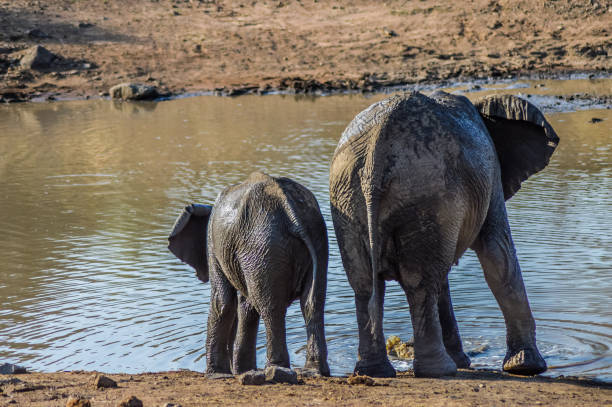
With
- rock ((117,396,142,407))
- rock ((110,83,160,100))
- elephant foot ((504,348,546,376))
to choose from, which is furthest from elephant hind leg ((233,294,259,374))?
rock ((110,83,160,100))

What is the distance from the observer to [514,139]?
6.07 metres

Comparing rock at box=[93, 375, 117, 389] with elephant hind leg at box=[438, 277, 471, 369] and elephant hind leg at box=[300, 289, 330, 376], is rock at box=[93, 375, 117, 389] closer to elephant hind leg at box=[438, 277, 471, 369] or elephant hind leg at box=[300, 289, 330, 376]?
elephant hind leg at box=[300, 289, 330, 376]

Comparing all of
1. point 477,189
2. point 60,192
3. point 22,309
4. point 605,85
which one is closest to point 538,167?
point 477,189

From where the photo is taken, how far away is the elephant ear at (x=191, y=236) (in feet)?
20.2

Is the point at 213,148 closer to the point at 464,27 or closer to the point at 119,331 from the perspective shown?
the point at 119,331

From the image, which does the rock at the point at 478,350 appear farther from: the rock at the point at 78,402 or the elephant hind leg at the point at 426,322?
the rock at the point at 78,402

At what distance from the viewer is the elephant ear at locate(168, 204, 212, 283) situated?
6.16m

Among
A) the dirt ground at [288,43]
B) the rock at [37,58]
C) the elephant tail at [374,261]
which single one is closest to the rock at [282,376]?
the elephant tail at [374,261]

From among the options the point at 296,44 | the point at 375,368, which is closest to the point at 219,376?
the point at 375,368

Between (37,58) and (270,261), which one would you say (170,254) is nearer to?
(270,261)

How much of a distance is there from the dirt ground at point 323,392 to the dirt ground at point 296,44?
66.6ft

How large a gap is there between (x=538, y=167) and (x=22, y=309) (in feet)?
14.5

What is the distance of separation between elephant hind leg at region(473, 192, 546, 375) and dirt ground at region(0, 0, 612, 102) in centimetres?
1948

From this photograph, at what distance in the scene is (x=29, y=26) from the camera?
3128 centimetres
